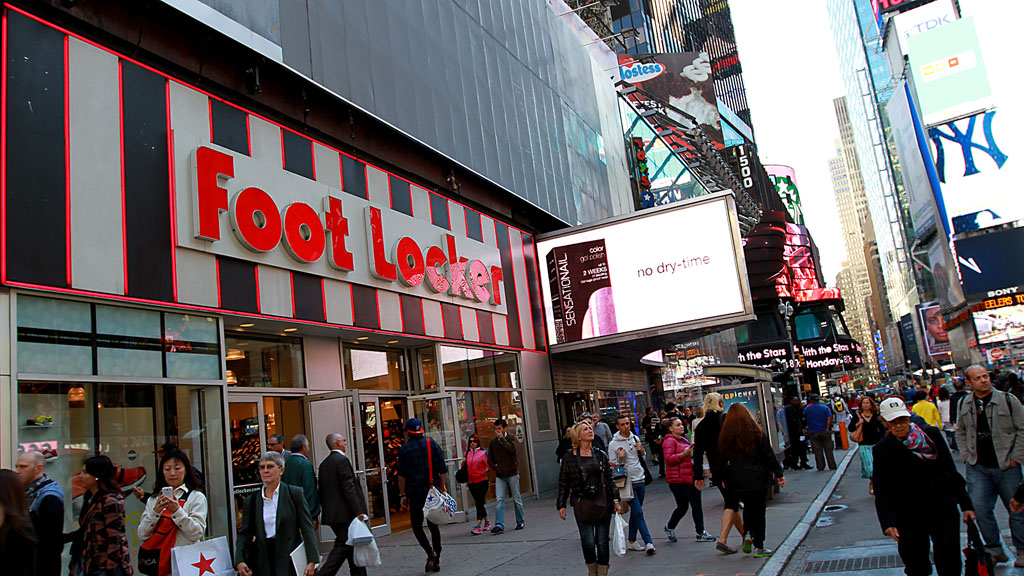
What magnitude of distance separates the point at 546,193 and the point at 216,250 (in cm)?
1232

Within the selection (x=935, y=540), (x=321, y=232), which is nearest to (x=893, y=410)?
(x=935, y=540)

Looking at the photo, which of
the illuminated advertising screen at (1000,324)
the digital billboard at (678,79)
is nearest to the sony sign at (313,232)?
the digital billboard at (678,79)

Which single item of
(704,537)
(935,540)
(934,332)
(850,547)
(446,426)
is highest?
(934,332)

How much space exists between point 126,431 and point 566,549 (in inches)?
219

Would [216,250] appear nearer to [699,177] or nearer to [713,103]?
[699,177]

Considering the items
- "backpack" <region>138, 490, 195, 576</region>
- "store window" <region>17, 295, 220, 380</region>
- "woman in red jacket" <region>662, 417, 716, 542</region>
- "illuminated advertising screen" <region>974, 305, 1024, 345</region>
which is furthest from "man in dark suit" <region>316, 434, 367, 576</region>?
"illuminated advertising screen" <region>974, 305, 1024, 345</region>

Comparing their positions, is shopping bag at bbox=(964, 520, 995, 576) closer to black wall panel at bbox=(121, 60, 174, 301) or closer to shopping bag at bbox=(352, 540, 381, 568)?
shopping bag at bbox=(352, 540, 381, 568)

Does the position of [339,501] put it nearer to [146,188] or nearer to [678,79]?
[146,188]

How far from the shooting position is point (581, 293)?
20578 mm

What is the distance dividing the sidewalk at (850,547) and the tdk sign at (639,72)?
155ft

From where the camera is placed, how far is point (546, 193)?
840 inches

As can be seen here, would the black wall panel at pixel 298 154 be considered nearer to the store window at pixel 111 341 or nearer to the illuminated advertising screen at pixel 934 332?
the store window at pixel 111 341

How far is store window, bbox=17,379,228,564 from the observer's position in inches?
310

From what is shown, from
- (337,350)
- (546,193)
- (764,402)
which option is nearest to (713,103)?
(546,193)
